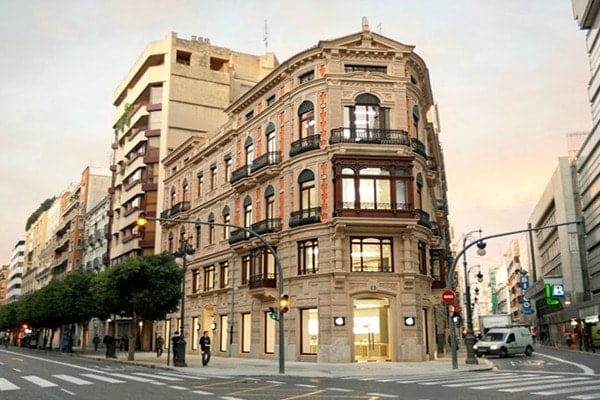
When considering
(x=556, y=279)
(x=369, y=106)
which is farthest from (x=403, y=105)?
(x=556, y=279)

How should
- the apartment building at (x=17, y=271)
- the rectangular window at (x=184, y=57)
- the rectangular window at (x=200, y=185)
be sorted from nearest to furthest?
the rectangular window at (x=200, y=185) < the rectangular window at (x=184, y=57) < the apartment building at (x=17, y=271)

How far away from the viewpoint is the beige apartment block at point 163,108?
193ft

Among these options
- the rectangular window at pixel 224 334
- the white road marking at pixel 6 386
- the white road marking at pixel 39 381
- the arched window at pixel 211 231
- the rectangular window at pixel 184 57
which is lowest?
the white road marking at pixel 39 381

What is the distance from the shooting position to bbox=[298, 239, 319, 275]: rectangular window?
33416mm

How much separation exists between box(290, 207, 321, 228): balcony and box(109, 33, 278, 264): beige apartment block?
23.9 metres

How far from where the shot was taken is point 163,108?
59.3 meters

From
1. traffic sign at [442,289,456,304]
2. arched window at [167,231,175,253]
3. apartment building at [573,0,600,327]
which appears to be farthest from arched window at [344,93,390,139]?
apartment building at [573,0,600,327]

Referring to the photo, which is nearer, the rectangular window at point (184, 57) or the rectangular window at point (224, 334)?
the rectangular window at point (224, 334)

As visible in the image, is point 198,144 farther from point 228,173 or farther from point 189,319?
point 189,319

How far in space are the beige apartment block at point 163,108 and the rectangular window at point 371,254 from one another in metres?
27.4

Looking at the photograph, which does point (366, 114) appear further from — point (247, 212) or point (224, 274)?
point (224, 274)

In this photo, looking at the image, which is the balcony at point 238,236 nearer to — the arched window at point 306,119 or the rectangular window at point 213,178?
the rectangular window at point 213,178

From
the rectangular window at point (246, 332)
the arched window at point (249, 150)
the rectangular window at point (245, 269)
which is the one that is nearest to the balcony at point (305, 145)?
the arched window at point (249, 150)

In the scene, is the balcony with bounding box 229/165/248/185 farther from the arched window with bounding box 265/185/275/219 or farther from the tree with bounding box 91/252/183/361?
the tree with bounding box 91/252/183/361
